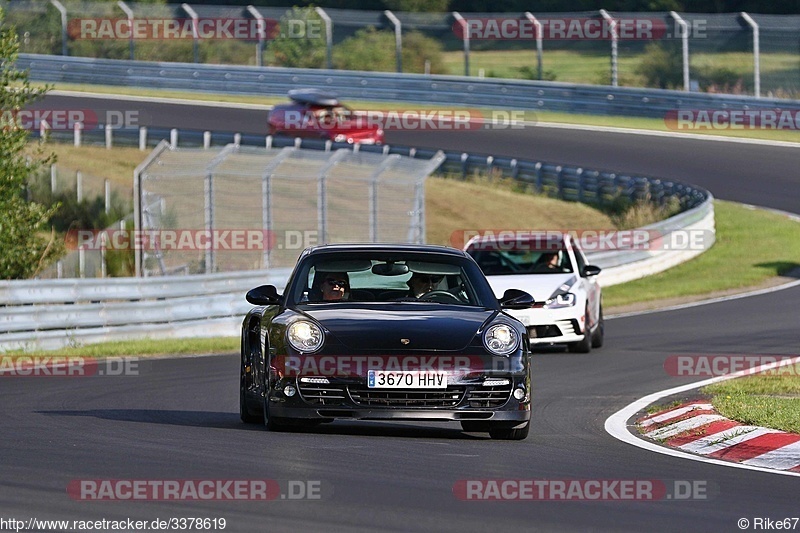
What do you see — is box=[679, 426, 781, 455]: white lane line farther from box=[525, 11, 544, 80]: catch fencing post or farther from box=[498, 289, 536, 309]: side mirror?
box=[525, 11, 544, 80]: catch fencing post

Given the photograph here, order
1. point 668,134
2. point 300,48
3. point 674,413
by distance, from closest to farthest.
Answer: point 674,413 → point 668,134 → point 300,48

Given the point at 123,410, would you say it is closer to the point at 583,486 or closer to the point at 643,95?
the point at 583,486

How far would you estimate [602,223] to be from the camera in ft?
119

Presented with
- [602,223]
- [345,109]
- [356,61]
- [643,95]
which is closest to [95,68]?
[356,61]

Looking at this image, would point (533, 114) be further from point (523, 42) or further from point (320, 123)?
point (320, 123)

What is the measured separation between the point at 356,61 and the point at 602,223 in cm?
1790

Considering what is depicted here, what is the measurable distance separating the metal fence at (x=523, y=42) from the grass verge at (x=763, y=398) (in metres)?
28.1

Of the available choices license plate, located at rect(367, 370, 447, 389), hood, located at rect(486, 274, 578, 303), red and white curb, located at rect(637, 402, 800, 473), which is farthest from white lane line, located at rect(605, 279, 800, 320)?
license plate, located at rect(367, 370, 447, 389)

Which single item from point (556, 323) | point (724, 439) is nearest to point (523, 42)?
point (556, 323)

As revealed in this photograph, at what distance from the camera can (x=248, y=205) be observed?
2655cm

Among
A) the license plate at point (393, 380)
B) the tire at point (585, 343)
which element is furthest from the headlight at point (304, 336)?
the tire at point (585, 343)

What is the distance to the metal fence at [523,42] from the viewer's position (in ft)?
139

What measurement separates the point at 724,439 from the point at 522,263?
9.25 metres

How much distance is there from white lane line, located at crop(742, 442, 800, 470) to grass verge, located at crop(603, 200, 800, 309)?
1528cm
